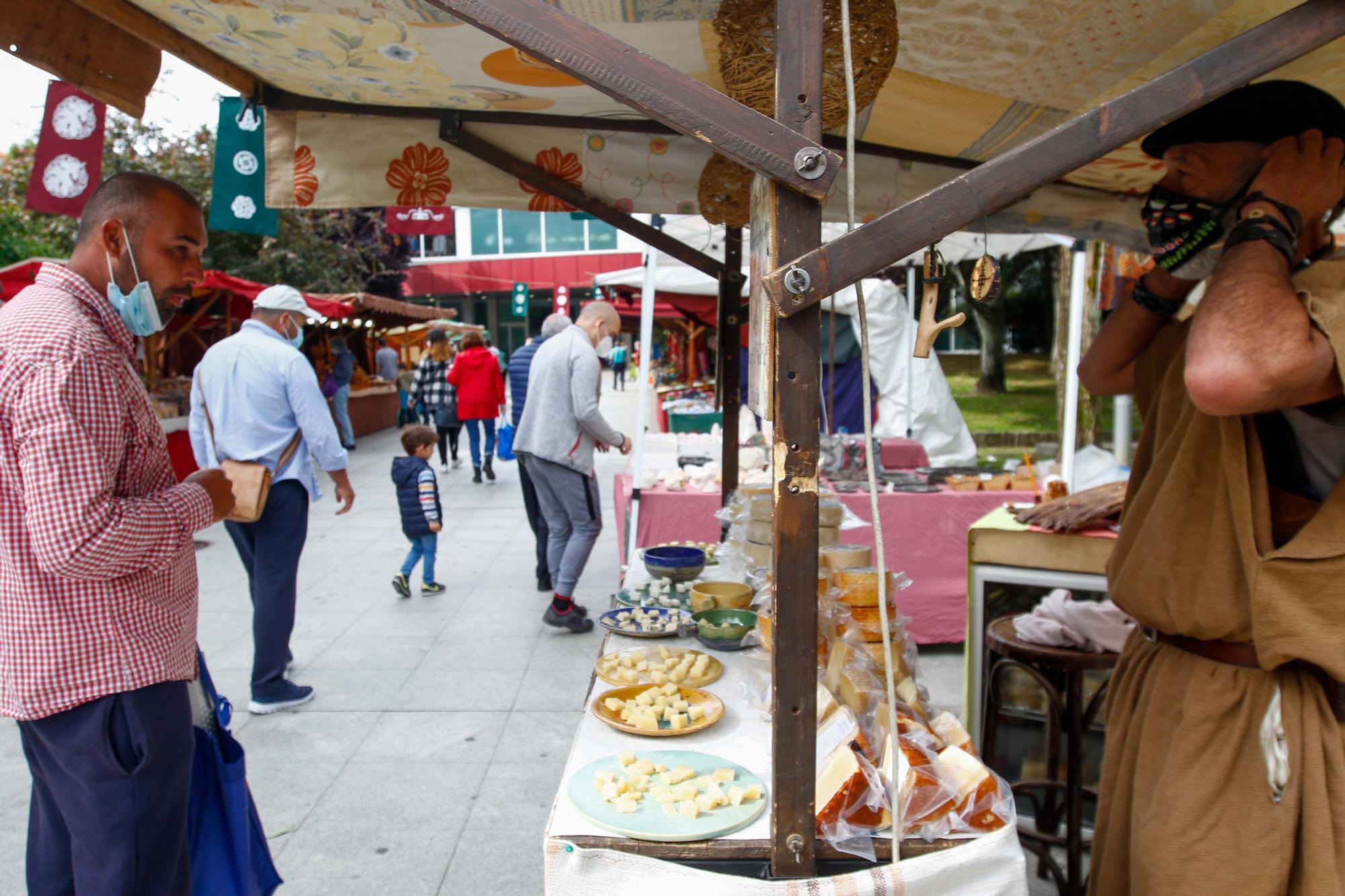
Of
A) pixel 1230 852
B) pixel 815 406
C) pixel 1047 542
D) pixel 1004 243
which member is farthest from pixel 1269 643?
pixel 1004 243

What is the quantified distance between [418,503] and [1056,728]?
4381 millimetres

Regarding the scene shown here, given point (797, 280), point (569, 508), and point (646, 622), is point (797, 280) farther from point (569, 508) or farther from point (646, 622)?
point (569, 508)

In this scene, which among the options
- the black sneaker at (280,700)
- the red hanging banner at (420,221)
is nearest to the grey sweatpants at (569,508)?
the red hanging banner at (420,221)

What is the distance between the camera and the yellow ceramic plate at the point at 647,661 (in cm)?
232

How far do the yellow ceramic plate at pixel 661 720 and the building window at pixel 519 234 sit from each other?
35.5 meters

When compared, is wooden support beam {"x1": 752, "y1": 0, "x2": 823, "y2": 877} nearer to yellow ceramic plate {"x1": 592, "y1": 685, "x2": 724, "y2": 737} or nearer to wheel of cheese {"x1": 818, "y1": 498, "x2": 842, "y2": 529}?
yellow ceramic plate {"x1": 592, "y1": 685, "x2": 724, "y2": 737}

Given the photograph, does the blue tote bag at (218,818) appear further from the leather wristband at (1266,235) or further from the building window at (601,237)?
the building window at (601,237)

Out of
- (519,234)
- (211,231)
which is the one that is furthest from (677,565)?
(519,234)

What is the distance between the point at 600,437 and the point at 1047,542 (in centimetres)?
297

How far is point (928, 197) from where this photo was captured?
1.28 meters

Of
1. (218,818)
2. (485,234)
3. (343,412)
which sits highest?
(485,234)

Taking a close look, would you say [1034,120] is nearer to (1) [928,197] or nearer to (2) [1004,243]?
(1) [928,197]

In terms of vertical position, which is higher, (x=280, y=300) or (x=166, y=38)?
(x=166, y=38)

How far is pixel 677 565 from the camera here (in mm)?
3457
